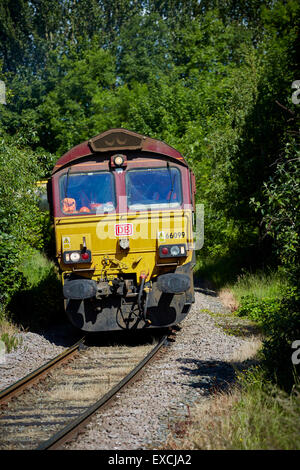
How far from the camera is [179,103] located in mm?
24953

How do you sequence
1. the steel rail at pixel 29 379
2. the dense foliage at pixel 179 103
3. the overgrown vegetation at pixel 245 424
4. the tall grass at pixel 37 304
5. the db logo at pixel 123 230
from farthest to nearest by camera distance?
the tall grass at pixel 37 304 < the dense foliage at pixel 179 103 < the db logo at pixel 123 230 < the steel rail at pixel 29 379 < the overgrown vegetation at pixel 245 424

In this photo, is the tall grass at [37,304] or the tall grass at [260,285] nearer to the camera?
the tall grass at [37,304]

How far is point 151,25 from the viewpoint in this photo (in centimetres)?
3912

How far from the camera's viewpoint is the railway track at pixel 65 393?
5039mm

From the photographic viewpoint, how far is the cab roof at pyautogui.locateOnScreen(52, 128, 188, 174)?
29.7 ft

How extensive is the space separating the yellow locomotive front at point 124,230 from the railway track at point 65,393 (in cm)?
67

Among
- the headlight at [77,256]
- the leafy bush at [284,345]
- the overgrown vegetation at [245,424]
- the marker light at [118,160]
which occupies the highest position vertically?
the marker light at [118,160]

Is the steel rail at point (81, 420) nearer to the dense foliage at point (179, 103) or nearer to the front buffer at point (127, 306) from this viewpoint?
the front buffer at point (127, 306)

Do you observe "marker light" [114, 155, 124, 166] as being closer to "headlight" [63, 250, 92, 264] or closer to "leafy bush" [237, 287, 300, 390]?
"headlight" [63, 250, 92, 264]

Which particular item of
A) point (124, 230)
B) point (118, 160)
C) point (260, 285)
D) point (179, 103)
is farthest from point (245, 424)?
point (179, 103)

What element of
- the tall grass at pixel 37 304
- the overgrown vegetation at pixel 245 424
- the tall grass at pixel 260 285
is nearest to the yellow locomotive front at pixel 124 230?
the tall grass at pixel 37 304

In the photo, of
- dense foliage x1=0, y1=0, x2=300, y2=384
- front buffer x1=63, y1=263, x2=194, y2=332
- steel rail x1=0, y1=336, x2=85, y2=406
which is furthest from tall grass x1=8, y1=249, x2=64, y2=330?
steel rail x1=0, y1=336, x2=85, y2=406
